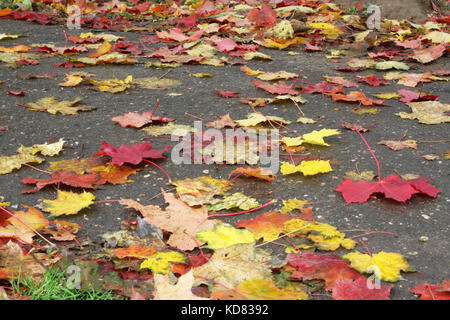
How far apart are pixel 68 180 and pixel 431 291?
1.41m

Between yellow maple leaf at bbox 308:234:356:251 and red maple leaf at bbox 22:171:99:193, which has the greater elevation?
yellow maple leaf at bbox 308:234:356:251

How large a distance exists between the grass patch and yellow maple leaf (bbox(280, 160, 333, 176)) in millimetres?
991

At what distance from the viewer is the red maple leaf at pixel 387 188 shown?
6.12 ft

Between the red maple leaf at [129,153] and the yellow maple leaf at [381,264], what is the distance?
1042mm

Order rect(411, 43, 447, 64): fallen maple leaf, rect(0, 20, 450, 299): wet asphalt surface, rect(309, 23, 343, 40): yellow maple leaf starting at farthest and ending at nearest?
rect(309, 23, 343, 40): yellow maple leaf → rect(411, 43, 447, 64): fallen maple leaf → rect(0, 20, 450, 299): wet asphalt surface

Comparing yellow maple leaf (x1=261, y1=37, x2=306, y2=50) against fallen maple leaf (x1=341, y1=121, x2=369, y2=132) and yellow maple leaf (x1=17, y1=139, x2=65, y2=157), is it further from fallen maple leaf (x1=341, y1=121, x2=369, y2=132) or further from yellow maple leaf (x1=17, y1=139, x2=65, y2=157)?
yellow maple leaf (x1=17, y1=139, x2=65, y2=157)

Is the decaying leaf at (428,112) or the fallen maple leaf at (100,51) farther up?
the fallen maple leaf at (100,51)

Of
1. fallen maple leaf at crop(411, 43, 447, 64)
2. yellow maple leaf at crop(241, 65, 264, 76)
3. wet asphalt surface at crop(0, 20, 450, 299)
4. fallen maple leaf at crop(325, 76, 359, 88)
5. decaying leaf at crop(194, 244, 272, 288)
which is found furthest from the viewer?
fallen maple leaf at crop(411, 43, 447, 64)

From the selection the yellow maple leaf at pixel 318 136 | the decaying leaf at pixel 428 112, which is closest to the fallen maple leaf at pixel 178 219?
the yellow maple leaf at pixel 318 136

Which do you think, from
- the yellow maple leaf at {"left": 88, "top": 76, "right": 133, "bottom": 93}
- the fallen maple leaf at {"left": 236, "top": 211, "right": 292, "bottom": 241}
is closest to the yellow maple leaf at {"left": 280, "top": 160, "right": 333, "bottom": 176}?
the fallen maple leaf at {"left": 236, "top": 211, "right": 292, "bottom": 241}

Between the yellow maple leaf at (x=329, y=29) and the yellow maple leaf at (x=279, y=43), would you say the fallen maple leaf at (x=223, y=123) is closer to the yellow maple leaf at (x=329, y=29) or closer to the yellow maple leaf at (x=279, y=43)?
the yellow maple leaf at (x=279, y=43)

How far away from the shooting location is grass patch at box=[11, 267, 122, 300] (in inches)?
52.9

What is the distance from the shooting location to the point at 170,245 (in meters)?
1.61

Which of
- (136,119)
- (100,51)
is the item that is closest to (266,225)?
(136,119)
